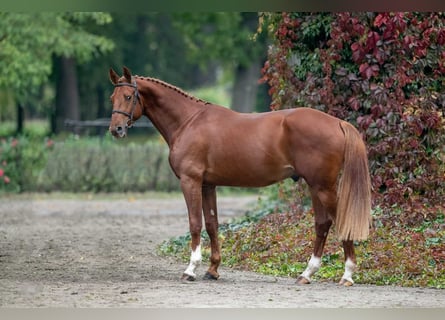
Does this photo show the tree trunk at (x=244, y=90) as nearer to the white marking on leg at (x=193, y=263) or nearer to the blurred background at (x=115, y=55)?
the blurred background at (x=115, y=55)

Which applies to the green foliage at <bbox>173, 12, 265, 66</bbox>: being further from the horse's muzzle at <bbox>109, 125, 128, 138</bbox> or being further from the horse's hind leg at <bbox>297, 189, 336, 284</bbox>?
the horse's hind leg at <bbox>297, 189, 336, 284</bbox>

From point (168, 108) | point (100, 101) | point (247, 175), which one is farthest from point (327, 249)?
point (100, 101)

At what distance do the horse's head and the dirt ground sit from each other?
5.36 feet

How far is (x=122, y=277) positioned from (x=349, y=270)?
2.51m

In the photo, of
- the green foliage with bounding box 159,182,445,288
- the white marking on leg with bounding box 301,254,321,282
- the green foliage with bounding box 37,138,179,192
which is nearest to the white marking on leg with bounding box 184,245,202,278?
the green foliage with bounding box 159,182,445,288

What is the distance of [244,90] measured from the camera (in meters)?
37.7

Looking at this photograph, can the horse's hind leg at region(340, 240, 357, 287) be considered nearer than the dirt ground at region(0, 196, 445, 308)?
No

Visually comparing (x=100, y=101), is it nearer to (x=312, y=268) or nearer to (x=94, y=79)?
(x=94, y=79)

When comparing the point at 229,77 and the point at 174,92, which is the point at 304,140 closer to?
the point at 174,92

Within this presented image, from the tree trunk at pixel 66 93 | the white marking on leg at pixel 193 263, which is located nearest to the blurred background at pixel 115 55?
the tree trunk at pixel 66 93

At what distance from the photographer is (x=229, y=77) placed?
5400 centimetres

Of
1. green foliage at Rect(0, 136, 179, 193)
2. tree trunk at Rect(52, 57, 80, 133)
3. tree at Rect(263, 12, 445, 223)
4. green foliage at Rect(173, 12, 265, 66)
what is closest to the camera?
tree at Rect(263, 12, 445, 223)

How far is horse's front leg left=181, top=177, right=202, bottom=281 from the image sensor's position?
10695 mm

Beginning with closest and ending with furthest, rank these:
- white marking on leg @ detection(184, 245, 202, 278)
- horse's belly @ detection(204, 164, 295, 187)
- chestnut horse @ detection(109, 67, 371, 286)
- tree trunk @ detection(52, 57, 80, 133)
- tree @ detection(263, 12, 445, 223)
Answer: chestnut horse @ detection(109, 67, 371, 286) → horse's belly @ detection(204, 164, 295, 187) → white marking on leg @ detection(184, 245, 202, 278) → tree @ detection(263, 12, 445, 223) → tree trunk @ detection(52, 57, 80, 133)
